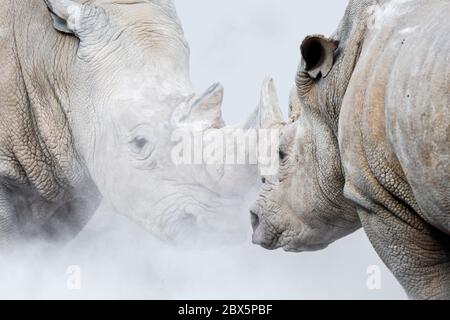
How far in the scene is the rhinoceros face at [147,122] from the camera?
919 centimetres

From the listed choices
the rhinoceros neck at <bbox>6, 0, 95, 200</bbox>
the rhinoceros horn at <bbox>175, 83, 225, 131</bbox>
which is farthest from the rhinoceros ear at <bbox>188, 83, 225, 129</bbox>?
the rhinoceros neck at <bbox>6, 0, 95, 200</bbox>

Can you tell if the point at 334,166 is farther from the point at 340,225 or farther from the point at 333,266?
the point at 333,266

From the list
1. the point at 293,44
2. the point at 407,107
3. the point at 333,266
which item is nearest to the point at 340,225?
the point at 407,107

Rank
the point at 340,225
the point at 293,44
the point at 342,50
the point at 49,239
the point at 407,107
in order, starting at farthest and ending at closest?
1. the point at 293,44
2. the point at 49,239
3. the point at 340,225
4. the point at 342,50
5. the point at 407,107

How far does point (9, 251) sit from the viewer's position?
394 inches

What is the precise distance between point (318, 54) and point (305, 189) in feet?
2.28

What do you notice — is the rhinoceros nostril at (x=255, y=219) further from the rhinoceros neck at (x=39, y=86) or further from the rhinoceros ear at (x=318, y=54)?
the rhinoceros neck at (x=39, y=86)

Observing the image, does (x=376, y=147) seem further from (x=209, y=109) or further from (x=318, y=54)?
(x=209, y=109)

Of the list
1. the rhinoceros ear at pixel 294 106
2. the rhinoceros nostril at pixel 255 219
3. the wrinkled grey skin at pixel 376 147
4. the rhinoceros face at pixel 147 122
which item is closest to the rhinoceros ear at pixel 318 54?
the wrinkled grey skin at pixel 376 147

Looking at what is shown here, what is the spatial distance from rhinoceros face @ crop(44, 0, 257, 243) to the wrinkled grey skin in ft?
4.36

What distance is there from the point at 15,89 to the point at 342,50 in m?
3.11

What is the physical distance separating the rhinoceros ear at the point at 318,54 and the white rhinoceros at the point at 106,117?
188 centimetres

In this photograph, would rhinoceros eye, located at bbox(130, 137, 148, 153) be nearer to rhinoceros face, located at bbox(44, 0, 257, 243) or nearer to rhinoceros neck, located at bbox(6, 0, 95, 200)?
rhinoceros face, located at bbox(44, 0, 257, 243)

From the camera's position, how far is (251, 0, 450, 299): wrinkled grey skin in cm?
617
